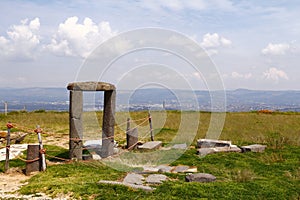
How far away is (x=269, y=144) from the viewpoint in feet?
50.9

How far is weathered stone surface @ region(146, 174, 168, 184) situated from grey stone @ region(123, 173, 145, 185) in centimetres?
20

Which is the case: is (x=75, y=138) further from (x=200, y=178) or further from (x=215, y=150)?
(x=215, y=150)

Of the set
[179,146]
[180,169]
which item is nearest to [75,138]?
[180,169]

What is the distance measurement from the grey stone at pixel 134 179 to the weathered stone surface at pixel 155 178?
20cm

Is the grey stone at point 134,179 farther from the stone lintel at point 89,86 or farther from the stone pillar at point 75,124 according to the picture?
the stone lintel at point 89,86

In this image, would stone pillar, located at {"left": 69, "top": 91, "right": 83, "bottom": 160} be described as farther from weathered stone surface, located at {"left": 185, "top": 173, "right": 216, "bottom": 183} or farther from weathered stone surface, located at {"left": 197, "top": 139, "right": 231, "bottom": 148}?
weathered stone surface, located at {"left": 197, "top": 139, "right": 231, "bottom": 148}

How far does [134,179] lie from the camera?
9.23 m

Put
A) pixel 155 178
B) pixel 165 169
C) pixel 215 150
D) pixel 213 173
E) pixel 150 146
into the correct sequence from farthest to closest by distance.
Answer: pixel 150 146 < pixel 215 150 < pixel 165 169 < pixel 213 173 < pixel 155 178

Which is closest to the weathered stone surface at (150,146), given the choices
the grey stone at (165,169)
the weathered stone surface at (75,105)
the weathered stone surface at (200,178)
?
the grey stone at (165,169)

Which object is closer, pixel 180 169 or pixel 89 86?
pixel 180 169

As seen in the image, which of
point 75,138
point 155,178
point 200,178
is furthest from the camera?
point 75,138

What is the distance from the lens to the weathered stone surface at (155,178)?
8.98 m

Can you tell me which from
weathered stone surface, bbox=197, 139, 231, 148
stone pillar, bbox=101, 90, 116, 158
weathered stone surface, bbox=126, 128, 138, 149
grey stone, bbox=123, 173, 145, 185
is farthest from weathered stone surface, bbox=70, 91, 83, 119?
weathered stone surface, bbox=197, 139, 231, 148

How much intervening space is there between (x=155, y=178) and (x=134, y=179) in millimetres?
563
